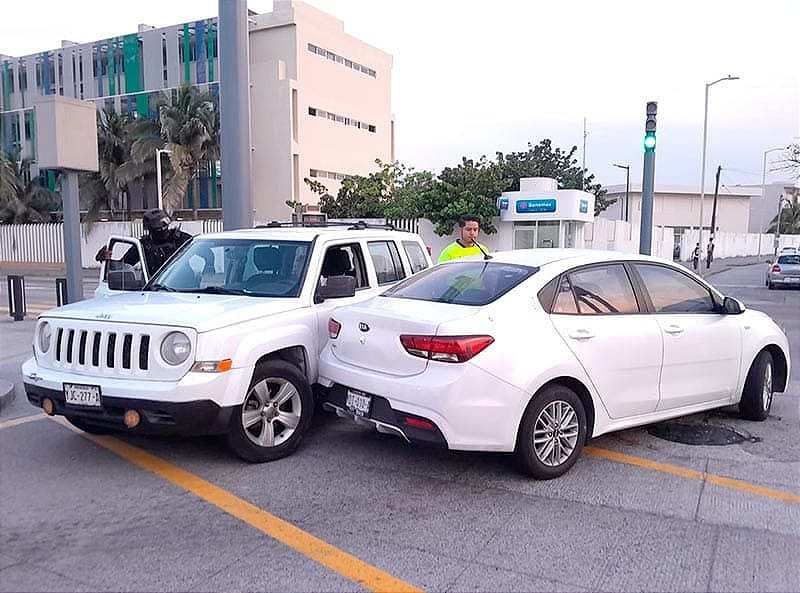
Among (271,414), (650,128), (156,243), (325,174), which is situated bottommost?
(271,414)

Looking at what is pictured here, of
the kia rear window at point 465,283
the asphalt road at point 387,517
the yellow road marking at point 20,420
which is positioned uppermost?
the kia rear window at point 465,283

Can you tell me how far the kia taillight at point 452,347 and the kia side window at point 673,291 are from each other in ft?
6.46

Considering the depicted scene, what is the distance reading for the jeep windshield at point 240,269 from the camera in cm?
617

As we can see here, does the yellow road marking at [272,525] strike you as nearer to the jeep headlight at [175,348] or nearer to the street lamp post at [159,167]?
the jeep headlight at [175,348]

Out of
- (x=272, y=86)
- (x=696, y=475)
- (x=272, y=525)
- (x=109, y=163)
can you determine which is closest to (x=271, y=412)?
(x=272, y=525)

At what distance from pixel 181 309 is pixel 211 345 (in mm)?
554

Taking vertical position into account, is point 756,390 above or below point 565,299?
below

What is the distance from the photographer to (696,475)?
5.32m

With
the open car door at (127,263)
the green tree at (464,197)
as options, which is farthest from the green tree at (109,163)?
the open car door at (127,263)

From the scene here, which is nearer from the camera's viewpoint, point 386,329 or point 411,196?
point 386,329

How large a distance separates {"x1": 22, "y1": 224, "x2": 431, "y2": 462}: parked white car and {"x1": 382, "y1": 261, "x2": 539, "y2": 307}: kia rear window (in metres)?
0.60

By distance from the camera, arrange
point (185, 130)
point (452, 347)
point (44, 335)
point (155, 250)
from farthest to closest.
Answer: point (185, 130) < point (155, 250) < point (44, 335) < point (452, 347)

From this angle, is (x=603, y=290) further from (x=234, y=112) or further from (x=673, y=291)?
(x=234, y=112)

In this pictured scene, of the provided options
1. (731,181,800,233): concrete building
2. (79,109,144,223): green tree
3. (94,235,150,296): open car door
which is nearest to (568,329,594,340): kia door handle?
(94,235,150,296): open car door
